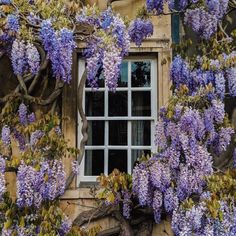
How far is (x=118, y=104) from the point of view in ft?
23.2

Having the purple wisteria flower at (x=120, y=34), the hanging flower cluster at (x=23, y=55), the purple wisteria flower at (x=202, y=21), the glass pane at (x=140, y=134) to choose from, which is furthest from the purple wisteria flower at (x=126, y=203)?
the purple wisteria flower at (x=202, y=21)

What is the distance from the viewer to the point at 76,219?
6551 millimetres

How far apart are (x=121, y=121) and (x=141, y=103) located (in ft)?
1.25

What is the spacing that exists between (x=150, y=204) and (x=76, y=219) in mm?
1137

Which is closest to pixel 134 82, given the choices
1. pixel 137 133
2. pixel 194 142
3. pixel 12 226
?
pixel 137 133

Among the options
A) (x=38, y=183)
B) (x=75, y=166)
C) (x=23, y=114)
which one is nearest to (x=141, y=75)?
(x=75, y=166)

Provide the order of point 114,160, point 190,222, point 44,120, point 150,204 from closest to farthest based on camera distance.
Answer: point 190,222, point 150,204, point 44,120, point 114,160

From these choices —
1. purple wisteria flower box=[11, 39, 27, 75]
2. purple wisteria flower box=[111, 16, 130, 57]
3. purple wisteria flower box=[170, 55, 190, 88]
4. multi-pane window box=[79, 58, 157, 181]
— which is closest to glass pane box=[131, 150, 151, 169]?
multi-pane window box=[79, 58, 157, 181]

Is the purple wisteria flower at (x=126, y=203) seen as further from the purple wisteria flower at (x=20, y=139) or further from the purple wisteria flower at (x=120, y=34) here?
the purple wisteria flower at (x=120, y=34)

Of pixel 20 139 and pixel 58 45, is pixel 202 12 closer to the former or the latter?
pixel 58 45

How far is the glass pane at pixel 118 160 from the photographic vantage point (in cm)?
695

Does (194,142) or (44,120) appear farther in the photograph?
(44,120)

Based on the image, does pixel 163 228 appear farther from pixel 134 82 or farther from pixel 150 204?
pixel 134 82

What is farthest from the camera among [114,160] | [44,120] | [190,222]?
[114,160]
